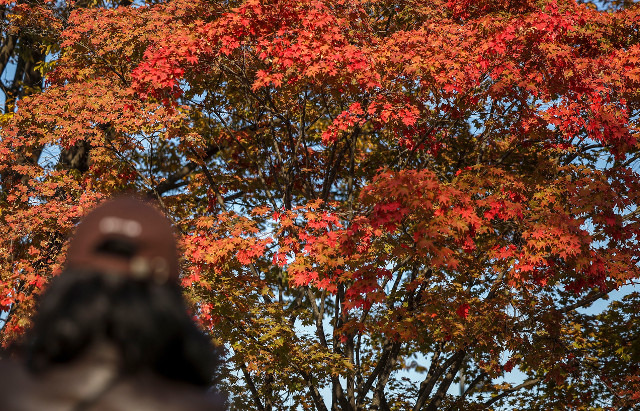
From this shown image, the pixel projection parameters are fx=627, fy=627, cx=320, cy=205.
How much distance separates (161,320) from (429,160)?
11264 millimetres

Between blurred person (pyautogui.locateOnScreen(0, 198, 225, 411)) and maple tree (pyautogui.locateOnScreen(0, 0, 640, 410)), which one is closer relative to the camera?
blurred person (pyautogui.locateOnScreen(0, 198, 225, 411))

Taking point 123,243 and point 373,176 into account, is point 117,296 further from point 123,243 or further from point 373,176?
point 373,176

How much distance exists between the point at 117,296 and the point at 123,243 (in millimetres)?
91

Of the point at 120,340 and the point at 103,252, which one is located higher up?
the point at 103,252

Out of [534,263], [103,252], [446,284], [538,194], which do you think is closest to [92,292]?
[103,252]

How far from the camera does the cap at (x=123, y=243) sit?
1.04 meters

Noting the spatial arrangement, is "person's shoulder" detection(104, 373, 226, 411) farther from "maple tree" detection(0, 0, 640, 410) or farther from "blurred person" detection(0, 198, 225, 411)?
"maple tree" detection(0, 0, 640, 410)

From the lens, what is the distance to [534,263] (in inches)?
336

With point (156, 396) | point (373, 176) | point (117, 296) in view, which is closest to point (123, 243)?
point (117, 296)

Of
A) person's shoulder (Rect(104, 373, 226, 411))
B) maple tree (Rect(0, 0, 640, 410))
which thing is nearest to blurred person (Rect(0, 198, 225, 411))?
person's shoulder (Rect(104, 373, 226, 411))

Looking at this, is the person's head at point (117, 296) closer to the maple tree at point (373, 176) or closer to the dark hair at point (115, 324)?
the dark hair at point (115, 324)

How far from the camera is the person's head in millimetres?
1038

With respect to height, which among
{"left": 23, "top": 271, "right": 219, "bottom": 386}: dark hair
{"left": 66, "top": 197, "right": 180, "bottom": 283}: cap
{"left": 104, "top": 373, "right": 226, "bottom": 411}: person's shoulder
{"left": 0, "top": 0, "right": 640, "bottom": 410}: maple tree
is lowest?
{"left": 104, "top": 373, "right": 226, "bottom": 411}: person's shoulder

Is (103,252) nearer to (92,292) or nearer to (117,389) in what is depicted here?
(92,292)
